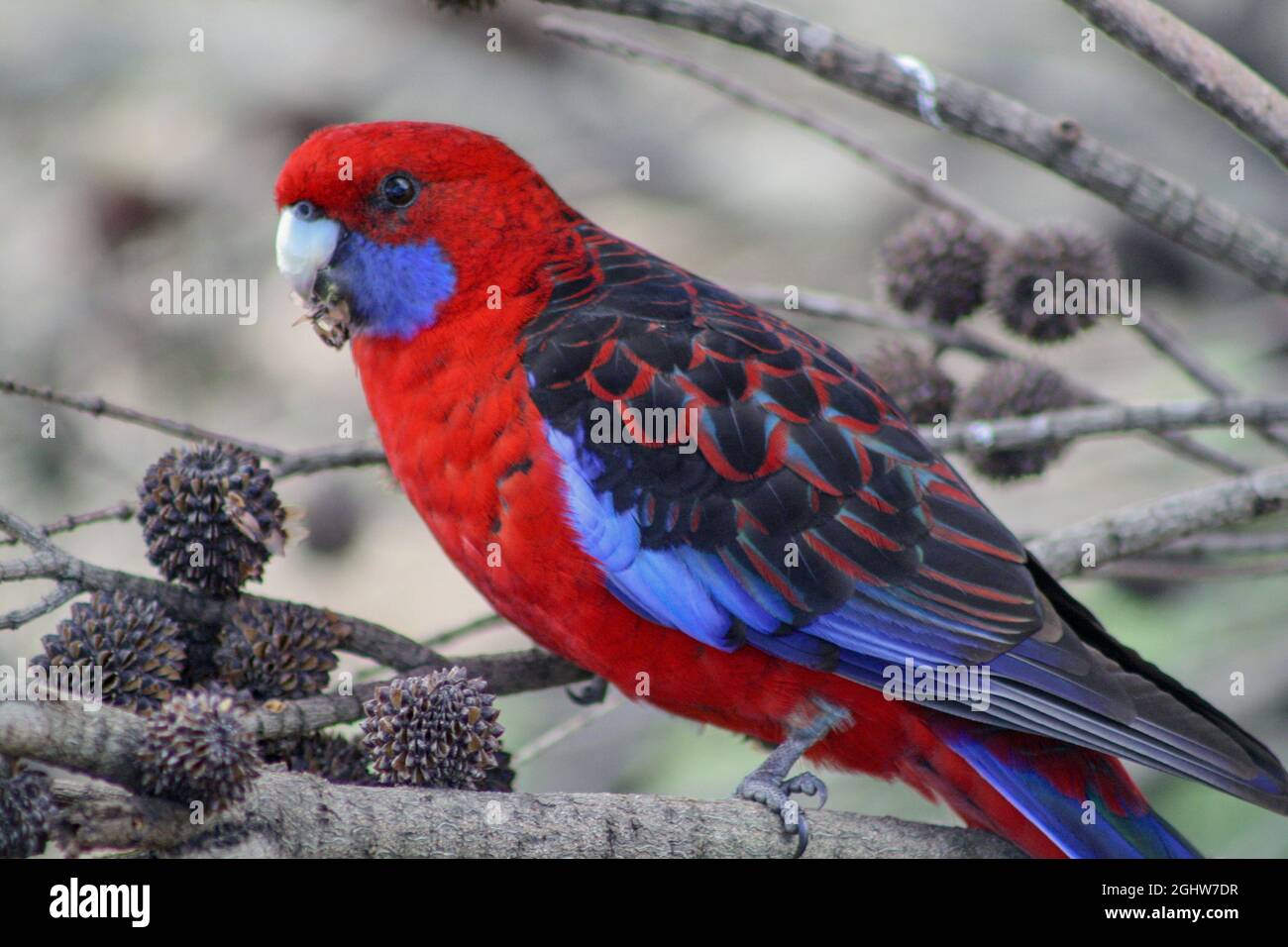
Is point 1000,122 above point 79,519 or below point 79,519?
above

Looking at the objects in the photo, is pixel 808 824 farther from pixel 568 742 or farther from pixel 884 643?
pixel 568 742

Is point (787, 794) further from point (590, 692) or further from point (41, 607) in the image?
point (41, 607)

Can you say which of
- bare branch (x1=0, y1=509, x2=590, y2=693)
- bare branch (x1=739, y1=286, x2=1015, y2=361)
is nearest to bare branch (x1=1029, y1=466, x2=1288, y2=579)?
bare branch (x1=739, y1=286, x2=1015, y2=361)

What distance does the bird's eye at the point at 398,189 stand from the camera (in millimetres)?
3018

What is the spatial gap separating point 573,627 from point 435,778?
2.15 feet

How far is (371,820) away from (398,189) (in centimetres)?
151

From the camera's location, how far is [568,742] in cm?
485

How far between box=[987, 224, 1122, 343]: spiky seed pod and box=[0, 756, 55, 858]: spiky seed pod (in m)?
2.74

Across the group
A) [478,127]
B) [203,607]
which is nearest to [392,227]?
[203,607]

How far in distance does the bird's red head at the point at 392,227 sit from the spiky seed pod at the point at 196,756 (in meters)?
1.32

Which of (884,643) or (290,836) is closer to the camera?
(290,836)

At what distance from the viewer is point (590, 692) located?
344 centimetres
